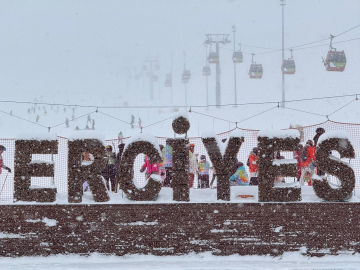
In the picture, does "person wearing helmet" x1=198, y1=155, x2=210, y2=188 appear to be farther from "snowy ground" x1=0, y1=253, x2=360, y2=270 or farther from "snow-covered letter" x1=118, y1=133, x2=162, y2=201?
"snowy ground" x1=0, y1=253, x2=360, y2=270

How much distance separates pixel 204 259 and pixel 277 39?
12636 centimetres

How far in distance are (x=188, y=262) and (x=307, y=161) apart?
17.9 feet

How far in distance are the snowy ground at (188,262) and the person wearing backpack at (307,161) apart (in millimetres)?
4194

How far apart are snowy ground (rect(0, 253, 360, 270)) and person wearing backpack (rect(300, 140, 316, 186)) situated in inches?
165

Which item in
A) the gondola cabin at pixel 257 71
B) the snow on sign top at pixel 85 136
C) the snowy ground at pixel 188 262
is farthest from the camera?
the gondola cabin at pixel 257 71

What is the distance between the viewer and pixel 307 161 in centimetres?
1138

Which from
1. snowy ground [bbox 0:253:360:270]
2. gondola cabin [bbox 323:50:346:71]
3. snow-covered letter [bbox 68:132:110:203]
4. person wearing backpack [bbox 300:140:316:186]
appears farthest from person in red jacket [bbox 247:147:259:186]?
gondola cabin [bbox 323:50:346:71]

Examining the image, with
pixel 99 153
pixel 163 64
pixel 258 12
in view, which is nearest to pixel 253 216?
pixel 99 153

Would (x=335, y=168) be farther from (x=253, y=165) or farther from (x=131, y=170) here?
(x=253, y=165)

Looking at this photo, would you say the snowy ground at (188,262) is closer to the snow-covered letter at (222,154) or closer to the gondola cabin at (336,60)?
the snow-covered letter at (222,154)

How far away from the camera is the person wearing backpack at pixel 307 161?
11.3 metres

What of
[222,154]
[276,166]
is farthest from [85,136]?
[276,166]

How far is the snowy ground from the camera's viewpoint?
7.14 m

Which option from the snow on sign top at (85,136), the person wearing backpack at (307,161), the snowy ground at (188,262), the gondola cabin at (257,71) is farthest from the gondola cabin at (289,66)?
the snow on sign top at (85,136)
